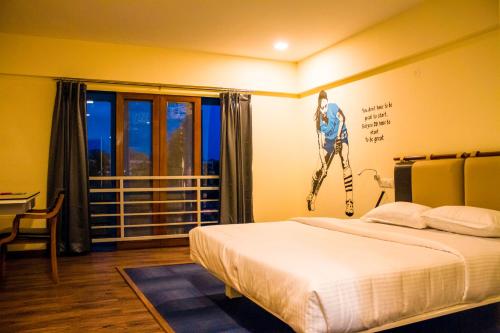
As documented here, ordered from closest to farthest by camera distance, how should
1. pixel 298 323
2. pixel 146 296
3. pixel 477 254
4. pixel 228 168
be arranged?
pixel 298 323 < pixel 477 254 < pixel 146 296 < pixel 228 168

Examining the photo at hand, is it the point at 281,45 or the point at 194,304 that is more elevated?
the point at 281,45

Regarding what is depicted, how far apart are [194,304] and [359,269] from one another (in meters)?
1.54

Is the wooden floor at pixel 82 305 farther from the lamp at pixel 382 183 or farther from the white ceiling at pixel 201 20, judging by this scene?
the white ceiling at pixel 201 20

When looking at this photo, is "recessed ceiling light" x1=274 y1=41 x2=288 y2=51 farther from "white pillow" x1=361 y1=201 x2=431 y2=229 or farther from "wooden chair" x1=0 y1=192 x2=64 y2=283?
"wooden chair" x1=0 y1=192 x2=64 y2=283

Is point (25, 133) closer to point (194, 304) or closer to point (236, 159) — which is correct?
point (236, 159)

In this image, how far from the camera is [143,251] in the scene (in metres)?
5.17

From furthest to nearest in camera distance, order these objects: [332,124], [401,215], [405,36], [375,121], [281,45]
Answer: [332,124], [281,45], [375,121], [405,36], [401,215]

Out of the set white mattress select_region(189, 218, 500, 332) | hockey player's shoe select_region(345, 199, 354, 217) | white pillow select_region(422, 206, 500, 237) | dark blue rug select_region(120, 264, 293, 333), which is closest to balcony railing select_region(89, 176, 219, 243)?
dark blue rug select_region(120, 264, 293, 333)

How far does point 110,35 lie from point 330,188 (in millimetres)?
3343

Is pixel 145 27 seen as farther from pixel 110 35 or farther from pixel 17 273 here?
pixel 17 273

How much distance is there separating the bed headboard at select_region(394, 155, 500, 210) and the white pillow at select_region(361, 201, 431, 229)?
0.23 meters

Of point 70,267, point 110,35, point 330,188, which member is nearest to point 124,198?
point 70,267

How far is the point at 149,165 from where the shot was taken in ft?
17.9

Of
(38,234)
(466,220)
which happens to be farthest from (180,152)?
(466,220)
